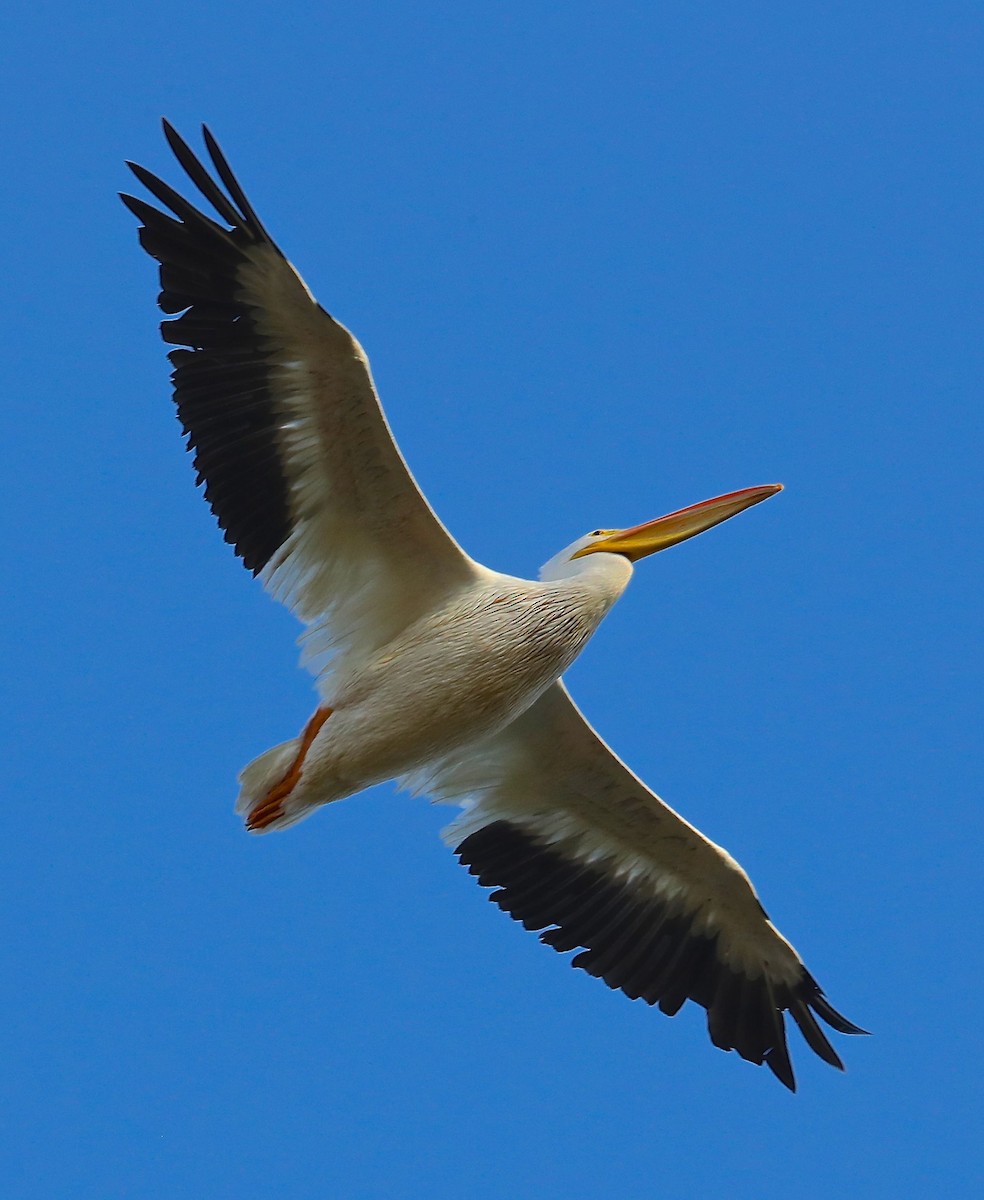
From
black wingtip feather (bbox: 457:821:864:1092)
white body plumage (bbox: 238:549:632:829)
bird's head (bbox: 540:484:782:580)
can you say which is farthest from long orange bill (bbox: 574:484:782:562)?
black wingtip feather (bbox: 457:821:864:1092)

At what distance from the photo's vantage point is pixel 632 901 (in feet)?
35.8

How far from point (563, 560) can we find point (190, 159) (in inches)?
120

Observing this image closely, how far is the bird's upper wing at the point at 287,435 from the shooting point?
9.21 meters

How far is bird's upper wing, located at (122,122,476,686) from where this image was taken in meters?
9.21

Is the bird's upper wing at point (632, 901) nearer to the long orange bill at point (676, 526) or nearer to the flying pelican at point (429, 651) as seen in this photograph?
the flying pelican at point (429, 651)

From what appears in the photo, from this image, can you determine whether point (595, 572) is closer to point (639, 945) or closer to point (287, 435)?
point (287, 435)

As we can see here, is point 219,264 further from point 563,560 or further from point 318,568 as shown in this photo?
point 563,560

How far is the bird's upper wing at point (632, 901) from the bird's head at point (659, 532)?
4.18 feet

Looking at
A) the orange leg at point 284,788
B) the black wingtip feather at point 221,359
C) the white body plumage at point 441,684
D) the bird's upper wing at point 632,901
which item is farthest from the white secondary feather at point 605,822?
the black wingtip feather at point 221,359

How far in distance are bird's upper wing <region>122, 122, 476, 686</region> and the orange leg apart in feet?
1.18

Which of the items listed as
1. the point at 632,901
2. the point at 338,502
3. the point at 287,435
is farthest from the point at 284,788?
the point at 632,901

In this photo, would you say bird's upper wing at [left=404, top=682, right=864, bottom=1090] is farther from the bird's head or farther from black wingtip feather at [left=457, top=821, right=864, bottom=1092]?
the bird's head

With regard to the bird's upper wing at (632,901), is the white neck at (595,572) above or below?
above

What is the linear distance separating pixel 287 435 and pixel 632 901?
3405mm
